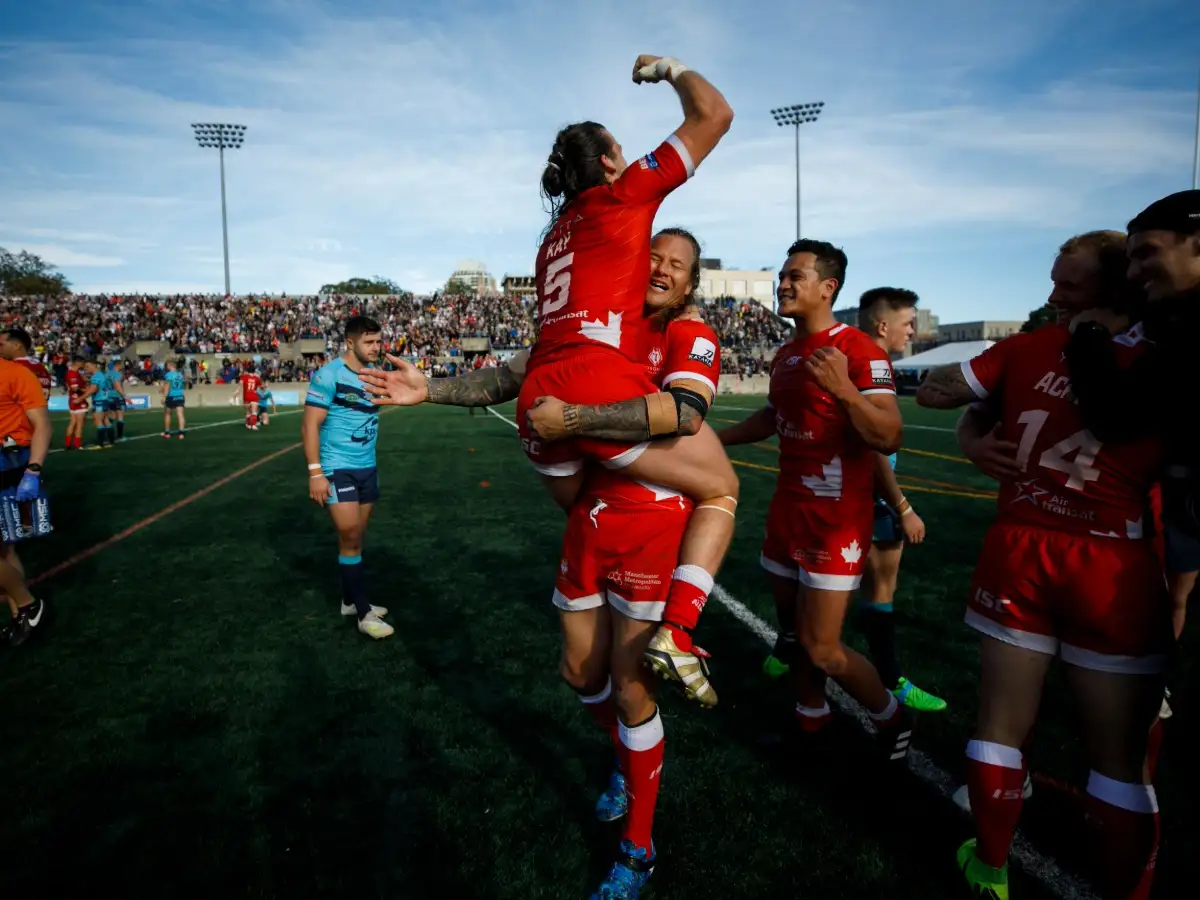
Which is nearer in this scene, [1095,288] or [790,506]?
[1095,288]

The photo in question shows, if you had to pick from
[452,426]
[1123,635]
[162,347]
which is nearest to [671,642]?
[1123,635]

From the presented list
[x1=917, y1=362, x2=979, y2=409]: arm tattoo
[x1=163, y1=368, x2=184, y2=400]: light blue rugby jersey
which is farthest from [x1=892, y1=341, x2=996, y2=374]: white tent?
[x1=917, y1=362, x2=979, y2=409]: arm tattoo

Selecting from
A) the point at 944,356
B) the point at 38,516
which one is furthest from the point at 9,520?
the point at 944,356

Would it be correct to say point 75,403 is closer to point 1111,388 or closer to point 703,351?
point 703,351

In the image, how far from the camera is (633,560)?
2.63m

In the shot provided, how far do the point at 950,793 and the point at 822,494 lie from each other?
5.13ft

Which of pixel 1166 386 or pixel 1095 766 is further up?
pixel 1166 386

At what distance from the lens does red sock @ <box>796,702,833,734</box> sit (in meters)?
3.82

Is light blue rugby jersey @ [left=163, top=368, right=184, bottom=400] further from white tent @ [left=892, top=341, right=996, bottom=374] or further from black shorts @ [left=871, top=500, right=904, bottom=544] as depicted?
white tent @ [left=892, top=341, right=996, bottom=374]

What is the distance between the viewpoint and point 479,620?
19.7 feet

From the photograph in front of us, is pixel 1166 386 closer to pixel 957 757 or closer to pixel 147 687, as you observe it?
pixel 957 757

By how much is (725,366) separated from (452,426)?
2905cm

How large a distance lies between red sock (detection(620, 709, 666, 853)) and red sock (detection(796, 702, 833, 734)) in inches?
52.4

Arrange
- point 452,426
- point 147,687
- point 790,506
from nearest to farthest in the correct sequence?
point 790,506, point 147,687, point 452,426
